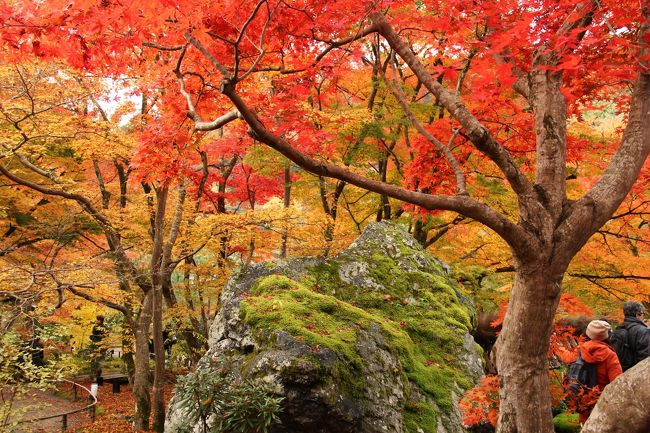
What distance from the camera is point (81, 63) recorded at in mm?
5207

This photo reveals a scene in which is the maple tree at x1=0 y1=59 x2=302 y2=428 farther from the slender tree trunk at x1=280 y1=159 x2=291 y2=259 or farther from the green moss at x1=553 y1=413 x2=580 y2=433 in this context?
the green moss at x1=553 y1=413 x2=580 y2=433

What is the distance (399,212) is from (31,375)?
28.9 ft

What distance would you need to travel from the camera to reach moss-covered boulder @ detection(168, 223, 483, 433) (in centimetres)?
430

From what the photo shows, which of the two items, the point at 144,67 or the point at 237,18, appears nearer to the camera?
the point at 237,18

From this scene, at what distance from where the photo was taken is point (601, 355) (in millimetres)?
4469

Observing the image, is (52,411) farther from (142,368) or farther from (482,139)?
(482,139)

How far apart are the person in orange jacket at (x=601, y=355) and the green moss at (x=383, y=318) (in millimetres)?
1811

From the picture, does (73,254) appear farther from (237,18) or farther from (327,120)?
(237,18)

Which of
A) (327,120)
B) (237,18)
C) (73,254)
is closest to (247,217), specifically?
(327,120)

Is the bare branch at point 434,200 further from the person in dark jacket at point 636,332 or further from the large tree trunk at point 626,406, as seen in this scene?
the person in dark jacket at point 636,332

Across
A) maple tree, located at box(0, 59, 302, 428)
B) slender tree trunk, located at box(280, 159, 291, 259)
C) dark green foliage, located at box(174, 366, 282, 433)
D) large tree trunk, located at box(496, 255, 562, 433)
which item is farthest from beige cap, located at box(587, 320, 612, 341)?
slender tree trunk, located at box(280, 159, 291, 259)

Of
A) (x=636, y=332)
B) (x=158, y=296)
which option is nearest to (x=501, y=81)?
(x=636, y=332)

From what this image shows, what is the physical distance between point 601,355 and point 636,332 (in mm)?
486

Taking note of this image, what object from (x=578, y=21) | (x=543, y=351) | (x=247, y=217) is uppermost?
(x=578, y=21)
